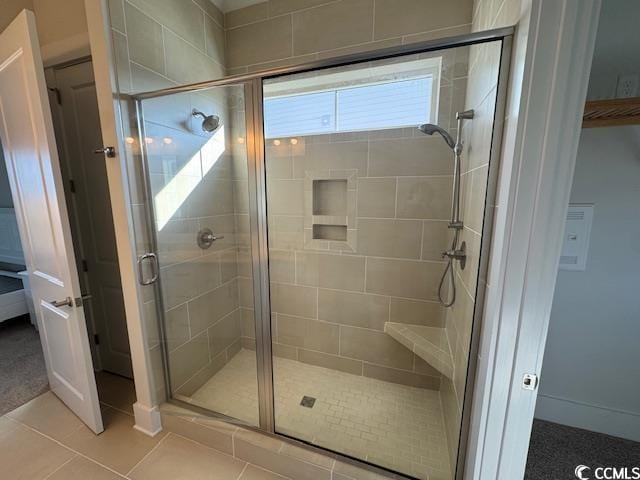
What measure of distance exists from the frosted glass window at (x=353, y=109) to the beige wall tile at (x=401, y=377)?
5.68 ft

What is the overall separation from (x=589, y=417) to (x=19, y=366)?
161 inches

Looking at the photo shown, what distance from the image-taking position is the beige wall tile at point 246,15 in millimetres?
1852

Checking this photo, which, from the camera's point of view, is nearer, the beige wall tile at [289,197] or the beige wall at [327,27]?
the beige wall at [327,27]

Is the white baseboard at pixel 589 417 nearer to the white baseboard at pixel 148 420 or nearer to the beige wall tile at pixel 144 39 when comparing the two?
the white baseboard at pixel 148 420

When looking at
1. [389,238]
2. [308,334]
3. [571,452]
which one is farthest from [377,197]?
[571,452]

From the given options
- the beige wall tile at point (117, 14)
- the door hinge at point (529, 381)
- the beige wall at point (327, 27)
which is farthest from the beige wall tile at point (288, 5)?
the door hinge at point (529, 381)

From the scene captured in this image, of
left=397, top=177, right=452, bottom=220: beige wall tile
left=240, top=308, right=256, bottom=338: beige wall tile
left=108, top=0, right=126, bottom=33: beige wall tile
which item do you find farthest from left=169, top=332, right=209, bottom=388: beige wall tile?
left=108, top=0, right=126, bottom=33: beige wall tile

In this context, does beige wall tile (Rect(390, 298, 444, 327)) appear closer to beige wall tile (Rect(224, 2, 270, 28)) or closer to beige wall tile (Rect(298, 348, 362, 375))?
beige wall tile (Rect(298, 348, 362, 375))

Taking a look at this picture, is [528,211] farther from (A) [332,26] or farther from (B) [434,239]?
(A) [332,26]

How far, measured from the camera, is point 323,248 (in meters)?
2.03

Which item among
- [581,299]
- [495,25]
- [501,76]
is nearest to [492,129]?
[501,76]

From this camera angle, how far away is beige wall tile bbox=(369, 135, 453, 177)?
162cm

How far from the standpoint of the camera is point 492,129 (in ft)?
3.04

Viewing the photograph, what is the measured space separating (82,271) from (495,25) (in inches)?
115
